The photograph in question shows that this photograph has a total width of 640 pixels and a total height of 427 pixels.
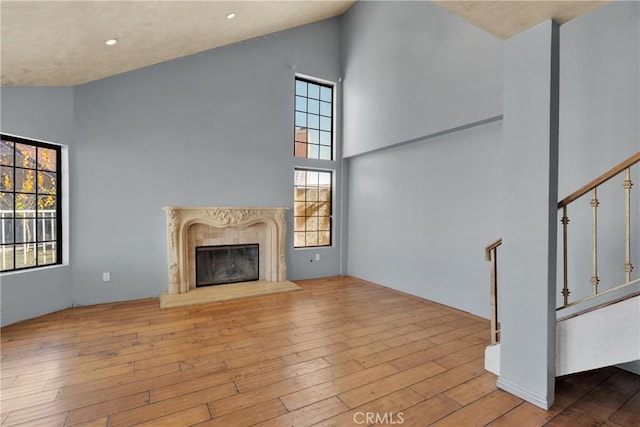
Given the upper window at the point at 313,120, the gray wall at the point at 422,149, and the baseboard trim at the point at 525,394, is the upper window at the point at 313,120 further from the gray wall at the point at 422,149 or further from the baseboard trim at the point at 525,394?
the baseboard trim at the point at 525,394

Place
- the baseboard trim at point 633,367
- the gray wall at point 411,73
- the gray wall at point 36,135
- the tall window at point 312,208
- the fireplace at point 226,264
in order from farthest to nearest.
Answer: the tall window at point 312,208 → the fireplace at point 226,264 → the gray wall at point 411,73 → the gray wall at point 36,135 → the baseboard trim at point 633,367

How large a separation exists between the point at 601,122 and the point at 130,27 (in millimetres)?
4295

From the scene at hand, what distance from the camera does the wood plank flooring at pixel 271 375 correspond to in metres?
1.91

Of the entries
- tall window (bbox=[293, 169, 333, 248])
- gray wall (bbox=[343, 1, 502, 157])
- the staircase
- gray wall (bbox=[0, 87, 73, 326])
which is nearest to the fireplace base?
tall window (bbox=[293, 169, 333, 248])

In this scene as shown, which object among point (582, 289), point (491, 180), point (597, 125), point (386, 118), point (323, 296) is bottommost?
point (323, 296)

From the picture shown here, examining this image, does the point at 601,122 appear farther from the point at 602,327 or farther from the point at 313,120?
the point at 313,120

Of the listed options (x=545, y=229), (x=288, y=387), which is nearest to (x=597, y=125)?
(x=545, y=229)

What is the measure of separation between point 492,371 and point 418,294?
2083 millimetres

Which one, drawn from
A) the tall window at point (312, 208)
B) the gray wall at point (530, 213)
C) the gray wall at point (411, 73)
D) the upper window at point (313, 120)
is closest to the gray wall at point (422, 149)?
the gray wall at point (411, 73)

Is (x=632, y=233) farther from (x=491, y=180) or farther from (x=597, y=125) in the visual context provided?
(x=491, y=180)

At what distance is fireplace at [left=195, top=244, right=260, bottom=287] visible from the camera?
4809mm

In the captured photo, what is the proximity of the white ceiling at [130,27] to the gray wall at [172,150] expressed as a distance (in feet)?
1.40

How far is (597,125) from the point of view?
264 cm

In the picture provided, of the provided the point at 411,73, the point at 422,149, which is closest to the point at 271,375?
the point at 422,149
